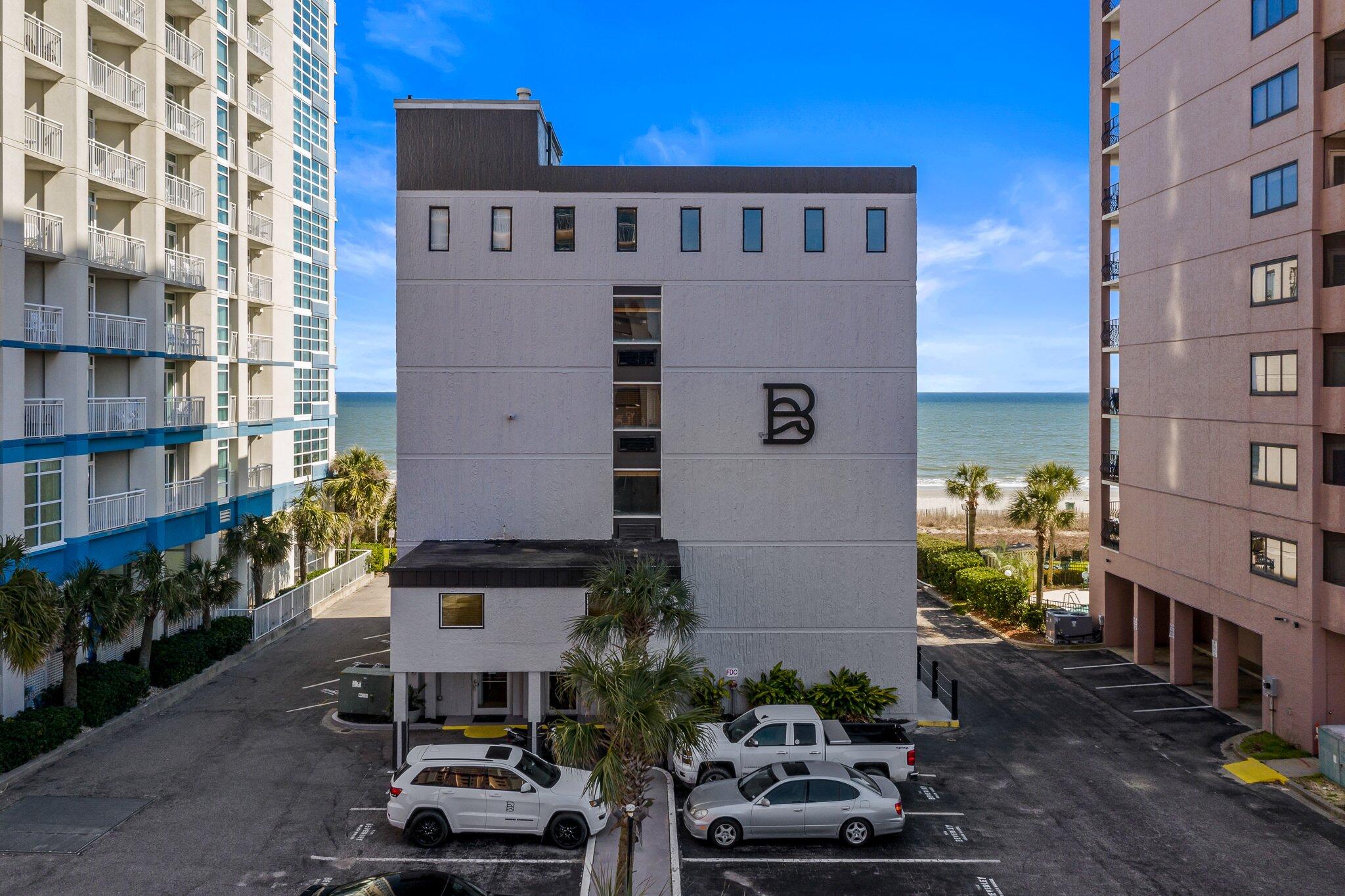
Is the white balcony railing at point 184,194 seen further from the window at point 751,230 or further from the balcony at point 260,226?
the window at point 751,230

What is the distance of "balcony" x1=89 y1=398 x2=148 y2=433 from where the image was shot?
2511 cm

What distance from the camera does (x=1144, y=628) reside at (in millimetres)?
27953

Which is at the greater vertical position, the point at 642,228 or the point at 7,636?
the point at 642,228

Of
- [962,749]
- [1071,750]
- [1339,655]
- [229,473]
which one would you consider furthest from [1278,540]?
[229,473]

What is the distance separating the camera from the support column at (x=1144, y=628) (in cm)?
2794

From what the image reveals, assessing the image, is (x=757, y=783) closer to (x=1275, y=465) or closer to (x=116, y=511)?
(x=1275, y=465)

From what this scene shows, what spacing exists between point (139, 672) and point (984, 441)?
495 ft

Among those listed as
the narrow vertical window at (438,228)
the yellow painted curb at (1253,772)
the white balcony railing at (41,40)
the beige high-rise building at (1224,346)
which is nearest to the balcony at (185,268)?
the white balcony railing at (41,40)

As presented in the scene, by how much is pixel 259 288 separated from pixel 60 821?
23968mm

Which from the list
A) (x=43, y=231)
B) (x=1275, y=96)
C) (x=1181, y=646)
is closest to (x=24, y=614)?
(x=43, y=231)

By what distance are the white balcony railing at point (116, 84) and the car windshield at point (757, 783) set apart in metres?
26.7

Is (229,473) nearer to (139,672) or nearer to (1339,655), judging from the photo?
(139,672)

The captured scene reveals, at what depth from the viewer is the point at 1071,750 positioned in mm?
20531

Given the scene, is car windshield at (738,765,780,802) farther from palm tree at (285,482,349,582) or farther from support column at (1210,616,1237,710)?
palm tree at (285,482,349,582)
